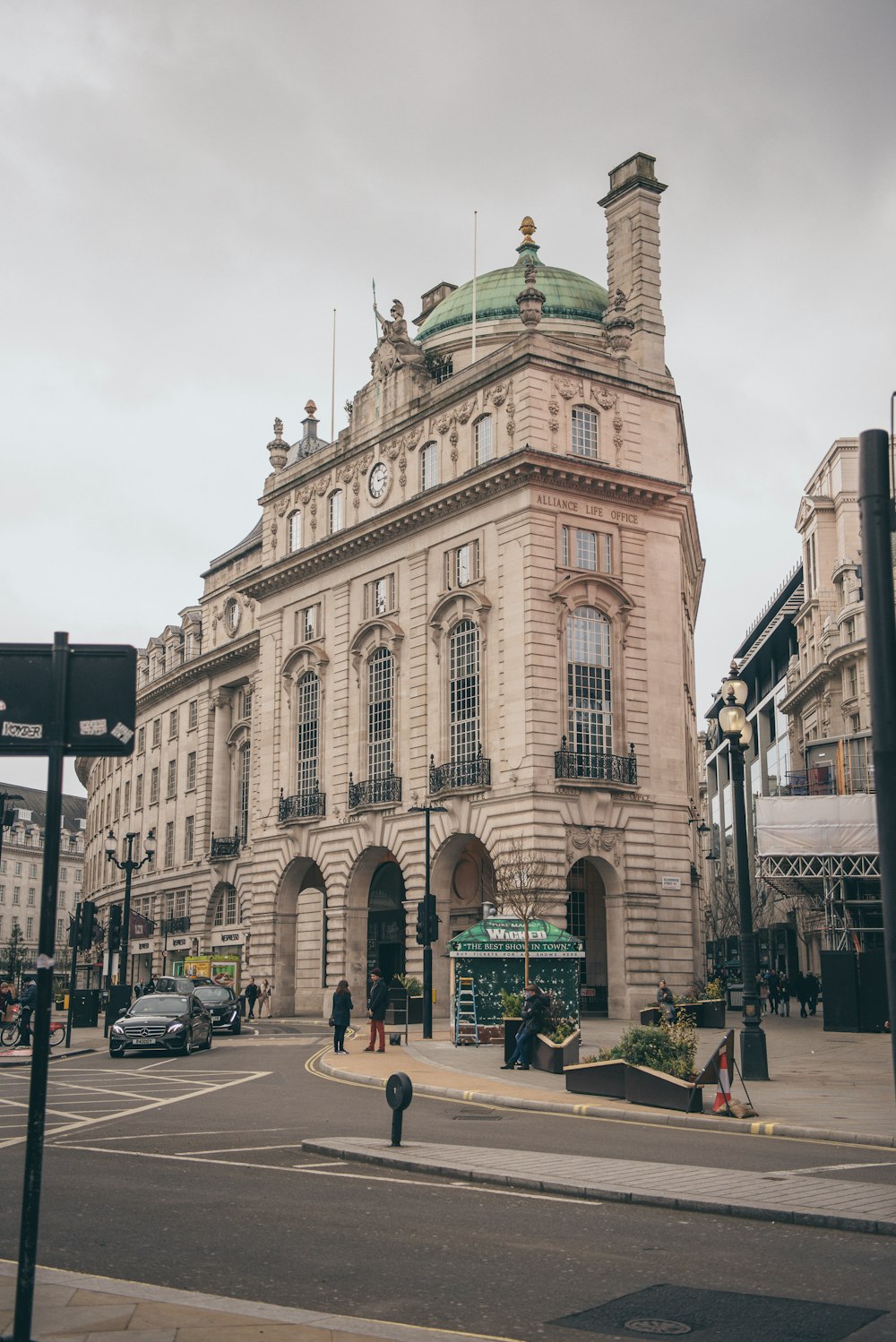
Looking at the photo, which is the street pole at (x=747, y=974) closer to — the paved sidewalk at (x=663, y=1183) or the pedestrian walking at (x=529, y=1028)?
the pedestrian walking at (x=529, y=1028)

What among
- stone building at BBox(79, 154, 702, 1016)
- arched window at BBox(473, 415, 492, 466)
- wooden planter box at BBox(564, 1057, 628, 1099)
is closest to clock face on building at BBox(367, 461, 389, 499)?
stone building at BBox(79, 154, 702, 1016)

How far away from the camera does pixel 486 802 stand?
44281 mm

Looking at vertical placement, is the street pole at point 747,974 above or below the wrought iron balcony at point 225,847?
below

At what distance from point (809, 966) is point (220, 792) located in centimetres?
4340

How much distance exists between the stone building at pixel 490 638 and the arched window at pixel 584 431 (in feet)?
0.36

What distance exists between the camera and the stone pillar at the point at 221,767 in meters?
74.0

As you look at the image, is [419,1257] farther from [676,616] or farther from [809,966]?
[809,966]

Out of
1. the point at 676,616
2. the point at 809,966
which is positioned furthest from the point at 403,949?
the point at 809,966

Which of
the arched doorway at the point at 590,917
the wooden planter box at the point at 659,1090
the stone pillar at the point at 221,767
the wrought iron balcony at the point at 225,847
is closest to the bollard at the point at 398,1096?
the wooden planter box at the point at 659,1090

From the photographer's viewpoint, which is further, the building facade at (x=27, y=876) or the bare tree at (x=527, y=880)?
the building facade at (x=27, y=876)

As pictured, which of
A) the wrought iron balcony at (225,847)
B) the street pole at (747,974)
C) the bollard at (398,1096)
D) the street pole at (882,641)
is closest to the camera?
the street pole at (882,641)

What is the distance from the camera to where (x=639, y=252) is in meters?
51.2

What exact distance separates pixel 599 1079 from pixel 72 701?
14594mm

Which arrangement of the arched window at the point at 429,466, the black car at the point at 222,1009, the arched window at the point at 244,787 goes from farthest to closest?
the arched window at the point at 244,787, the arched window at the point at 429,466, the black car at the point at 222,1009
